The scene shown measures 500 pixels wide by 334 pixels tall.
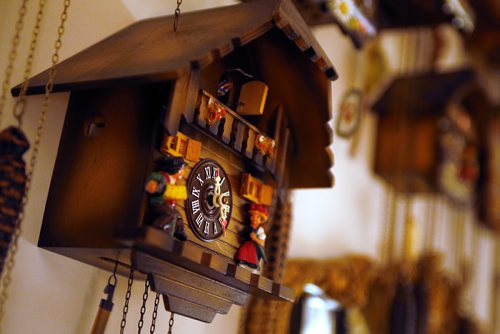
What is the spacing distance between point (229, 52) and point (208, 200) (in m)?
0.23

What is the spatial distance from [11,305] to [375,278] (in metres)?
1.23

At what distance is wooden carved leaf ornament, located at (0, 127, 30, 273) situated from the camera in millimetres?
1099

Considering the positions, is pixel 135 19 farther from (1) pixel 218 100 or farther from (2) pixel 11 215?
(2) pixel 11 215

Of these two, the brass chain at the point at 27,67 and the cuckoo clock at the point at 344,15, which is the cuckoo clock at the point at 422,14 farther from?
the brass chain at the point at 27,67

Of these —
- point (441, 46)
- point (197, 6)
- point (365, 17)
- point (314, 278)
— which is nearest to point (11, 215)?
point (197, 6)

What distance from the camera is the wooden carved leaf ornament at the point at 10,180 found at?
3.60ft

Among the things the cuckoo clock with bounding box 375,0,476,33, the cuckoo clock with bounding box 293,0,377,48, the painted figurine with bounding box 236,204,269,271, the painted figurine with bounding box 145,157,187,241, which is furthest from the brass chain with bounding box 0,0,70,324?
the cuckoo clock with bounding box 375,0,476,33

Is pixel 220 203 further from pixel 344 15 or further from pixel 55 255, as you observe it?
→ pixel 344 15

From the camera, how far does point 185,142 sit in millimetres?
1157

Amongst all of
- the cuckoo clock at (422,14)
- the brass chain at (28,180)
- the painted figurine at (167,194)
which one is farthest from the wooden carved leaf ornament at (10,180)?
the cuckoo clock at (422,14)

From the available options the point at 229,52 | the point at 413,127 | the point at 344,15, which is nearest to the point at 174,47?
the point at 229,52

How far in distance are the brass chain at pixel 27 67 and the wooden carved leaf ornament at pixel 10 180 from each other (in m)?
0.03

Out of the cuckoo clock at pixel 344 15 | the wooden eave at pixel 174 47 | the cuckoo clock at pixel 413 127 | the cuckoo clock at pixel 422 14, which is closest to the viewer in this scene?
the wooden eave at pixel 174 47

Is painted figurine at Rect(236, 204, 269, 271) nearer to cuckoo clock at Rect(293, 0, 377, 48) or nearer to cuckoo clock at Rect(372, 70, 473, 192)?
cuckoo clock at Rect(293, 0, 377, 48)
